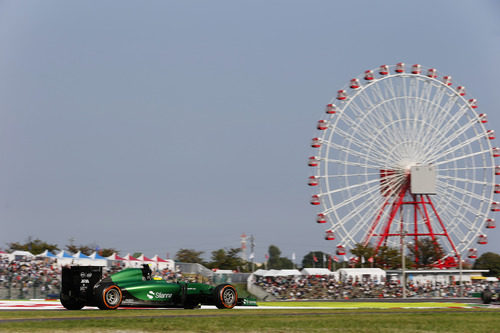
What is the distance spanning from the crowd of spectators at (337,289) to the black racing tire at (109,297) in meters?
32.5

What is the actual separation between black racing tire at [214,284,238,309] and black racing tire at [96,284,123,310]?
3501 millimetres

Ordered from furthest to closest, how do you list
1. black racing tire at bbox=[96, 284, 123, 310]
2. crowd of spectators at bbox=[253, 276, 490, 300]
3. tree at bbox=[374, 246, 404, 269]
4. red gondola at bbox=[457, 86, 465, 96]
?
tree at bbox=[374, 246, 404, 269] < red gondola at bbox=[457, 86, 465, 96] < crowd of spectators at bbox=[253, 276, 490, 300] < black racing tire at bbox=[96, 284, 123, 310]

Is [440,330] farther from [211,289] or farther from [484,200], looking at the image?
[484,200]

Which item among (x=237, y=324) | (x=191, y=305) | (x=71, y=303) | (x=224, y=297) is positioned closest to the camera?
(x=237, y=324)

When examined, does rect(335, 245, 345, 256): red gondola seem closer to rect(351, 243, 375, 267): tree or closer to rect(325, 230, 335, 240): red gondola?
rect(325, 230, 335, 240): red gondola

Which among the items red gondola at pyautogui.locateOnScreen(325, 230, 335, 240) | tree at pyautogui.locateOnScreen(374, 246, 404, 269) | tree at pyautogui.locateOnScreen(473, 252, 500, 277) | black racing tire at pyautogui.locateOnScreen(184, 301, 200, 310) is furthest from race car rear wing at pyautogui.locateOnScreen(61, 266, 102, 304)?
tree at pyautogui.locateOnScreen(473, 252, 500, 277)

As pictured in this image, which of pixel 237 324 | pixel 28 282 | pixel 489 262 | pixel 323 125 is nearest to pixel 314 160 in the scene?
pixel 323 125

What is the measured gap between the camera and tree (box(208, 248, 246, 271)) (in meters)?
109

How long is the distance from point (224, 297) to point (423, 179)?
5906 cm

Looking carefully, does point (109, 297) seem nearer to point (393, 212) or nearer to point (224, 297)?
point (224, 297)

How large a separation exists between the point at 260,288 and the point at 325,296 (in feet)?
16.9

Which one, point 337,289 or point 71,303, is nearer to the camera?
point 71,303

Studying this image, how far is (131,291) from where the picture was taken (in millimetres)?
24469

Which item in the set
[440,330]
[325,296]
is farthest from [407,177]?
[440,330]
